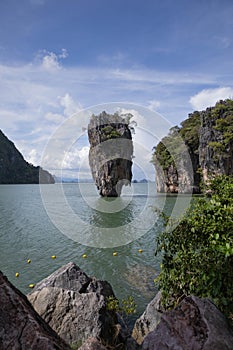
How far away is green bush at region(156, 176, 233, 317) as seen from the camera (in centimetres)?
353

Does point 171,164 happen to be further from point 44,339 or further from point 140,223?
point 44,339

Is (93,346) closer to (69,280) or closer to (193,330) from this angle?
(193,330)

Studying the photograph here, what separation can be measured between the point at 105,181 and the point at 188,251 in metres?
35.6

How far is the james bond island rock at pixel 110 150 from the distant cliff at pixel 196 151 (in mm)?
9205

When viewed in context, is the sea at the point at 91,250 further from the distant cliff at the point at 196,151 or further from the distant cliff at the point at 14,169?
the distant cliff at the point at 14,169

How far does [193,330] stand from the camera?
2863 millimetres

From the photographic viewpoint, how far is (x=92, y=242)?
14.5 meters

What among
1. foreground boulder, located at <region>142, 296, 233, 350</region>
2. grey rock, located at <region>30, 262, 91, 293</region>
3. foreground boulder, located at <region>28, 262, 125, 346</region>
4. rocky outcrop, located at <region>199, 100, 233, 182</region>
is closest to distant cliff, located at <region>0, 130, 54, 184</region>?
rocky outcrop, located at <region>199, 100, 233, 182</region>

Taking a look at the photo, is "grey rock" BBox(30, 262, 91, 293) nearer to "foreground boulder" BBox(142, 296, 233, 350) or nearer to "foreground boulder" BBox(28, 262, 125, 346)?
"foreground boulder" BBox(28, 262, 125, 346)

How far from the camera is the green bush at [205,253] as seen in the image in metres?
3.53

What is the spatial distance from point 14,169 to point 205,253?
129 metres

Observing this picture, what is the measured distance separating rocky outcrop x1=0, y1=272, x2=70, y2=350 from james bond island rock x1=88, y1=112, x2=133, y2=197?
36.8 meters

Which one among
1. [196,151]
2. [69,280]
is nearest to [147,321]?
[69,280]

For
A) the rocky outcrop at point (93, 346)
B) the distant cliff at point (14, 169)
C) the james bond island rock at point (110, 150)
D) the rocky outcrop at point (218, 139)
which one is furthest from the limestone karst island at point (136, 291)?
the distant cliff at point (14, 169)
